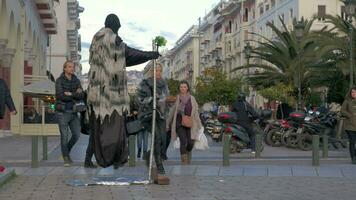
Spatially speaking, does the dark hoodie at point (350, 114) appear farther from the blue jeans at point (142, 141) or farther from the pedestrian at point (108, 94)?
the pedestrian at point (108, 94)

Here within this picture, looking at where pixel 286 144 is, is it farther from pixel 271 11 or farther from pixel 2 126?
pixel 271 11

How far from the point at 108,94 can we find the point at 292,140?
35.1 ft

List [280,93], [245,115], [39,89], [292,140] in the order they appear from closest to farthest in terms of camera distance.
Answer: [245,115] < [292,140] < [39,89] < [280,93]

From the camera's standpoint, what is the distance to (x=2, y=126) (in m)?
29.0

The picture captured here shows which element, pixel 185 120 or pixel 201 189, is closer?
pixel 201 189

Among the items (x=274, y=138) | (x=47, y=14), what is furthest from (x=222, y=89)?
(x=274, y=138)

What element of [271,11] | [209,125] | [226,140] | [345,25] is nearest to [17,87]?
[209,125]

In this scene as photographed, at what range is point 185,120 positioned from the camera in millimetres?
12898

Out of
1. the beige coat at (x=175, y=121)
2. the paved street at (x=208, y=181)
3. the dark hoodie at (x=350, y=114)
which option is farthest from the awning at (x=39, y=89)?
the dark hoodie at (x=350, y=114)

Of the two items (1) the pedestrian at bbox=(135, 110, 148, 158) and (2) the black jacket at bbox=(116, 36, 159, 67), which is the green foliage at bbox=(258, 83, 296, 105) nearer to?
(1) the pedestrian at bbox=(135, 110, 148, 158)

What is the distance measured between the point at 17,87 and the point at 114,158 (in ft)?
77.4

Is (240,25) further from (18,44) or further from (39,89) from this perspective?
(39,89)

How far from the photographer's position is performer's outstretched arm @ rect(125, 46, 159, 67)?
902 centimetres

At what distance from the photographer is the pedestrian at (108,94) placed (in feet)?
29.1
